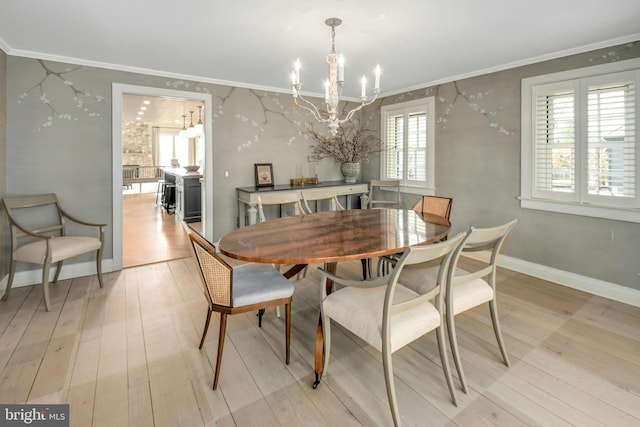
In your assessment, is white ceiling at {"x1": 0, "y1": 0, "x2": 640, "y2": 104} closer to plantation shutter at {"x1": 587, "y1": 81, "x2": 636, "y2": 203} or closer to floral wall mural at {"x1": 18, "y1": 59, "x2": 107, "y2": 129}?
floral wall mural at {"x1": 18, "y1": 59, "x2": 107, "y2": 129}

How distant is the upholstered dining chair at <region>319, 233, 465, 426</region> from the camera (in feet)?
4.99

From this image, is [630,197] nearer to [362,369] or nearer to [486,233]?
[486,233]

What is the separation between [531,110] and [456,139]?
923 millimetres

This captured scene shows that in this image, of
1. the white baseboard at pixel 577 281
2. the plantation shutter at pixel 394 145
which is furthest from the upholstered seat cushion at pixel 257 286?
the plantation shutter at pixel 394 145

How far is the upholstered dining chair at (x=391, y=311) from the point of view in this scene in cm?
152

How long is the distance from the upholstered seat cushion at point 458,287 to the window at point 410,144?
9.02 ft

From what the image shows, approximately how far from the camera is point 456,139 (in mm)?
4316

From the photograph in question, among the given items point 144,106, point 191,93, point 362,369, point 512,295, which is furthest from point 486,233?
point 144,106

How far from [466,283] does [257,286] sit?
1.30m

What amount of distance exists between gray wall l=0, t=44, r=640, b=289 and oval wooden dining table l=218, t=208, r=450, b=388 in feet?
5.16

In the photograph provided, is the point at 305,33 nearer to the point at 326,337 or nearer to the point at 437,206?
the point at 437,206

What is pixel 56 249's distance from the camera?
2912 millimetres

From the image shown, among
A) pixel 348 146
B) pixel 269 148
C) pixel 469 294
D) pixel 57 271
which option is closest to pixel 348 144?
pixel 348 146

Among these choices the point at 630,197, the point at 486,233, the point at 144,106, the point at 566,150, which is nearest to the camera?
the point at 486,233
